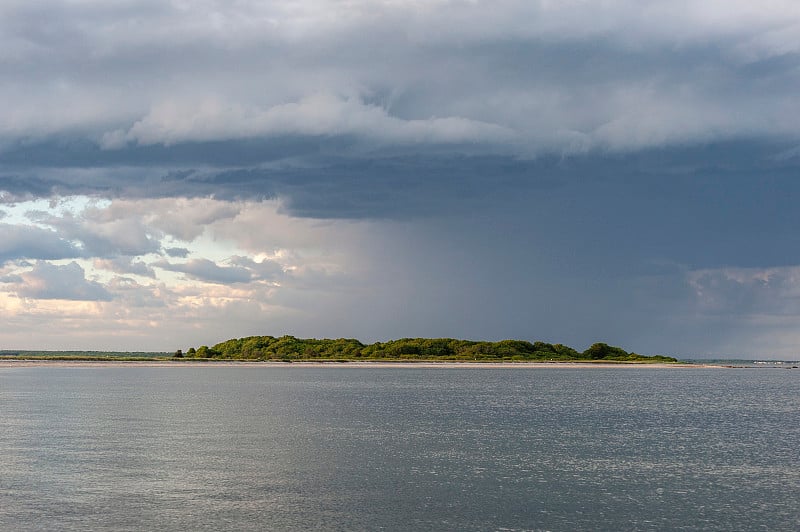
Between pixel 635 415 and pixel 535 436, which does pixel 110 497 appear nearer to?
pixel 535 436

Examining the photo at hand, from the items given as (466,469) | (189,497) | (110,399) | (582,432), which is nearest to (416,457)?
(466,469)

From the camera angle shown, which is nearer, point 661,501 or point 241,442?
point 661,501

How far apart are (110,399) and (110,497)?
209 feet

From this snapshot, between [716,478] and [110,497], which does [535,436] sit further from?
[110,497]

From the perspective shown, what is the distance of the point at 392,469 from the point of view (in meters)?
43.6

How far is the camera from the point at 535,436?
5966cm

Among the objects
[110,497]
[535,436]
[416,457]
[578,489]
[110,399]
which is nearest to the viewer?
[110,497]

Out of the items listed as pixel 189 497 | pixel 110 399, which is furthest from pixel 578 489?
pixel 110 399

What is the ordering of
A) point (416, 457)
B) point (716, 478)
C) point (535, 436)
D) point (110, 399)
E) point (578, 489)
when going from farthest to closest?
point (110, 399) → point (535, 436) → point (416, 457) → point (716, 478) → point (578, 489)

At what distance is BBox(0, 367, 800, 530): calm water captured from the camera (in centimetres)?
3238

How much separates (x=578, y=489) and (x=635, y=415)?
148ft

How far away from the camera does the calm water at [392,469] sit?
32.4 metres

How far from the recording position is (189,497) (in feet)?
118

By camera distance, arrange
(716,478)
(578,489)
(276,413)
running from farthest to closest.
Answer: (276,413) → (716,478) → (578,489)
